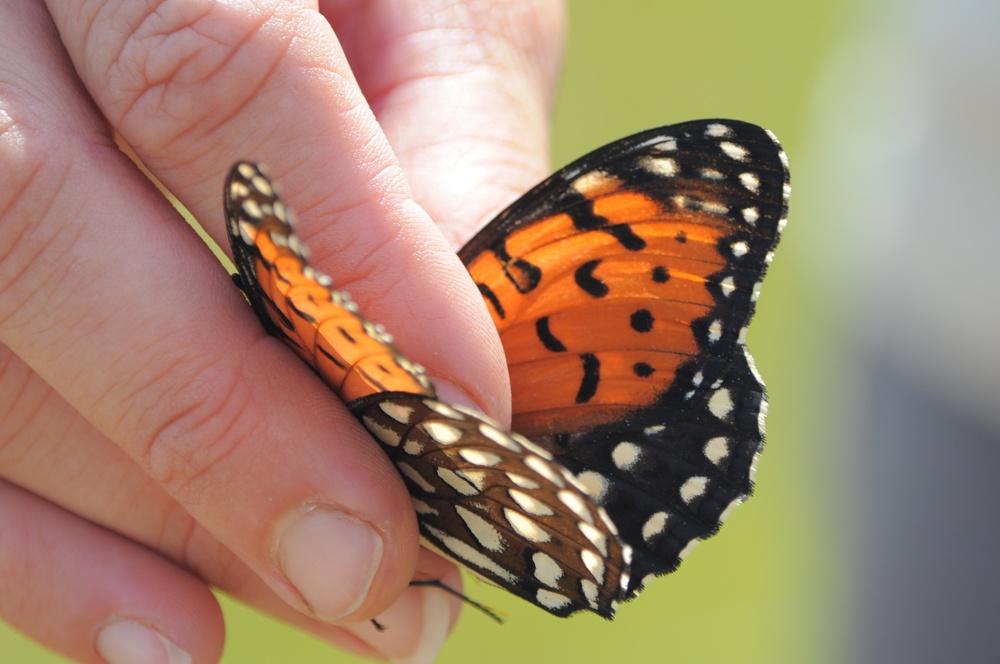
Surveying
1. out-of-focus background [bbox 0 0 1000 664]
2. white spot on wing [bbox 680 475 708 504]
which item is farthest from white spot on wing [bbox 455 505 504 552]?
out-of-focus background [bbox 0 0 1000 664]

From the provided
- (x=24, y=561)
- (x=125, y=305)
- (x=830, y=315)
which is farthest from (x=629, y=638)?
(x=125, y=305)

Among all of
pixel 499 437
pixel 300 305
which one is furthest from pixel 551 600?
pixel 300 305

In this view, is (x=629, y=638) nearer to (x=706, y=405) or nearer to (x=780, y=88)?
(x=706, y=405)

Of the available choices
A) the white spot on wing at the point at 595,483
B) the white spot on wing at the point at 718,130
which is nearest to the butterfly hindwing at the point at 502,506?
the white spot on wing at the point at 595,483

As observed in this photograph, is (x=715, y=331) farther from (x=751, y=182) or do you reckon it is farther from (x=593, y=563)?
(x=593, y=563)

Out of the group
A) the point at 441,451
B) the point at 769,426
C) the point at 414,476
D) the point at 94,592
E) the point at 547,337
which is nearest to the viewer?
the point at 441,451
